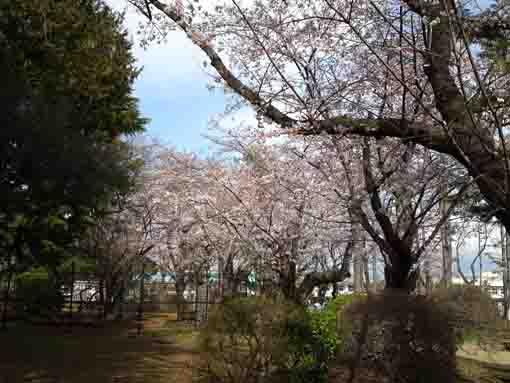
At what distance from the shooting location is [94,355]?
10.8 metres

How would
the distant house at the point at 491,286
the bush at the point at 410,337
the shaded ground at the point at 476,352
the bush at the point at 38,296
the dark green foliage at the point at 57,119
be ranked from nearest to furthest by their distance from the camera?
1. the bush at the point at 410,337
2. the shaded ground at the point at 476,352
3. the dark green foliage at the point at 57,119
4. the distant house at the point at 491,286
5. the bush at the point at 38,296

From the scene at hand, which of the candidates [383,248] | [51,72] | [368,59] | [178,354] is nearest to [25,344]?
[178,354]

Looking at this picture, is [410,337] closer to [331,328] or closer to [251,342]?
[331,328]

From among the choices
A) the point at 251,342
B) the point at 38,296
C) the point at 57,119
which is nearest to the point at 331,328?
the point at 251,342

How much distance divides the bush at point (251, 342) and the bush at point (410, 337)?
1.20 m

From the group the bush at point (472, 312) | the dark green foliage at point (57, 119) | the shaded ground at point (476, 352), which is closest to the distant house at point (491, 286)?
the bush at point (472, 312)

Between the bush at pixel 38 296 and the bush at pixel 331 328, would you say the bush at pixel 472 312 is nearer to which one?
the bush at pixel 331 328

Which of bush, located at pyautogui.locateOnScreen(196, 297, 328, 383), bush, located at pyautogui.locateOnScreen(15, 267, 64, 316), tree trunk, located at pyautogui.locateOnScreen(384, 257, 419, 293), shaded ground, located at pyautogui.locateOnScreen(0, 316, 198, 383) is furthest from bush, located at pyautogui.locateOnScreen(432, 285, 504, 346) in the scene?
bush, located at pyautogui.locateOnScreen(15, 267, 64, 316)

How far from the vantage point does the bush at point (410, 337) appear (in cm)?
668

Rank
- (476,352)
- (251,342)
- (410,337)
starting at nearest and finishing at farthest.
Result: (251,342)
(410,337)
(476,352)

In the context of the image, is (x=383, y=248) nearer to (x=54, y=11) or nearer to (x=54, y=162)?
(x=54, y=162)

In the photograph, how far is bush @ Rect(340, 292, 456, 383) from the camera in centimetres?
668

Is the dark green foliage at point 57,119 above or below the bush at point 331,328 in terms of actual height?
above

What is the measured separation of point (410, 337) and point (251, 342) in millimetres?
2225
